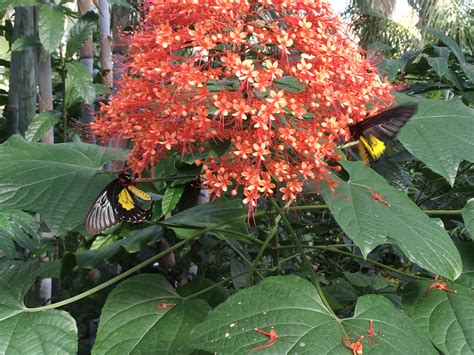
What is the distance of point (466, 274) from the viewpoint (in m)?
1.01

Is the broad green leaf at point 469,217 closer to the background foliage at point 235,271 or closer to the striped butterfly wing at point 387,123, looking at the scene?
the background foliage at point 235,271

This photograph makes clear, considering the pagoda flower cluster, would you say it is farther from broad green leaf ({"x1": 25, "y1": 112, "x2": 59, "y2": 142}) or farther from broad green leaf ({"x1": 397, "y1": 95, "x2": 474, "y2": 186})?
broad green leaf ({"x1": 25, "y1": 112, "x2": 59, "y2": 142})

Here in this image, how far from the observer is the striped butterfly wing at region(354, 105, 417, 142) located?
3.14 ft

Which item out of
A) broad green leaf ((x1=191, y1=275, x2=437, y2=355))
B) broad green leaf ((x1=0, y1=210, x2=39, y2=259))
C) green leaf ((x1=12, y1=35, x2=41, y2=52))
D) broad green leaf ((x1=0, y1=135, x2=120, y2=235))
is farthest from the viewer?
green leaf ((x1=12, y1=35, x2=41, y2=52))

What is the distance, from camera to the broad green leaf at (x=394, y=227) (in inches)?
31.5

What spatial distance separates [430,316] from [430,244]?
161mm

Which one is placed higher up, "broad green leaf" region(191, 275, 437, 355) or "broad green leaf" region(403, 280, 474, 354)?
"broad green leaf" region(191, 275, 437, 355)

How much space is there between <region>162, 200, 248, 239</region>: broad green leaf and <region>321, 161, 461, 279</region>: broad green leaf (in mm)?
267

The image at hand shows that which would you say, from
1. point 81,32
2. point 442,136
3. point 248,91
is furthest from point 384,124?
point 81,32

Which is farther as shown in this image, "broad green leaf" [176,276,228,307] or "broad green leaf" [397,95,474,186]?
"broad green leaf" [176,276,228,307]

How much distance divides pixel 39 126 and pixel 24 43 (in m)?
0.23

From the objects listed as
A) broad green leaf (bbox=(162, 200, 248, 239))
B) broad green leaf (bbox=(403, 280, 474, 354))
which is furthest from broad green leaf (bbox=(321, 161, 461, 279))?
broad green leaf (bbox=(162, 200, 248, 239))

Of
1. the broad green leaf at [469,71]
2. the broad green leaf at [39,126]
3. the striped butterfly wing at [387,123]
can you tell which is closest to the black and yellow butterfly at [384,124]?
the striped butterfly wing at [387,123]

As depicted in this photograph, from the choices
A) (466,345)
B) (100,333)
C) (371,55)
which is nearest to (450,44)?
(371,55)
